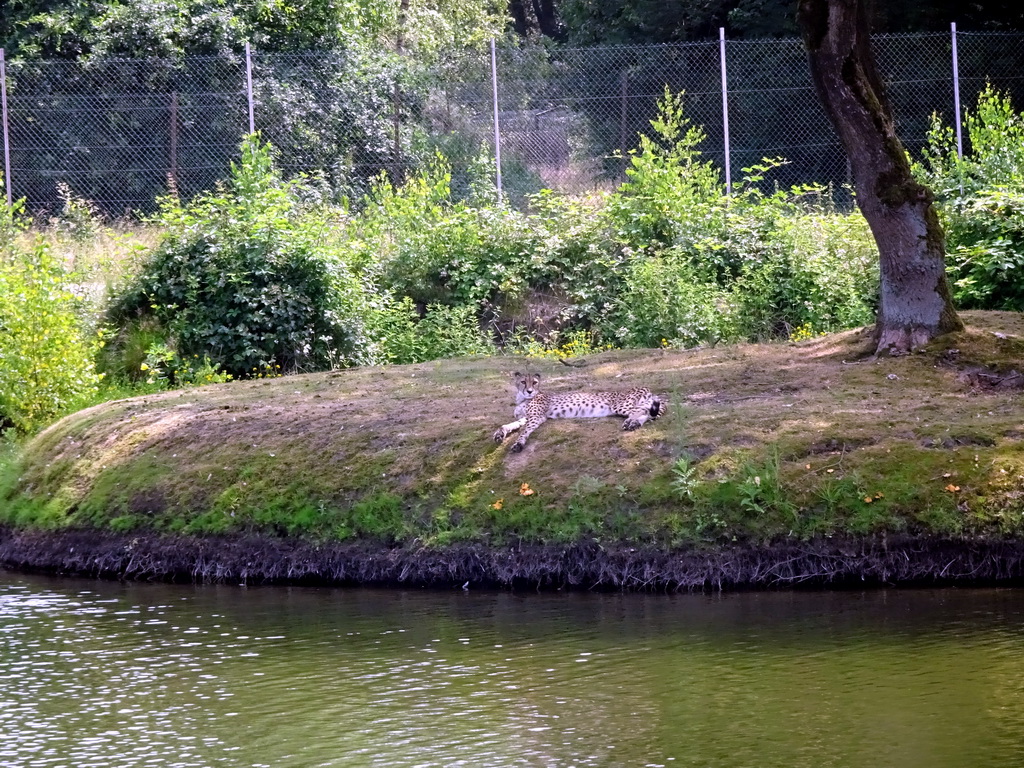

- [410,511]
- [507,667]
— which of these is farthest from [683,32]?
[507,667]

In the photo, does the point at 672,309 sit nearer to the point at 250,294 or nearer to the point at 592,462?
the point at 250,294

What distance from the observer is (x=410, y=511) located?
11.4 metres

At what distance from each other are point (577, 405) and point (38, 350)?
7652mm

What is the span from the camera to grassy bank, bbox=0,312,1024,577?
34.7 ft

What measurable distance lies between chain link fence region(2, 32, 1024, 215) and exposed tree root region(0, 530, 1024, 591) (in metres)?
11.8

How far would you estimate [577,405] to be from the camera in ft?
40.8

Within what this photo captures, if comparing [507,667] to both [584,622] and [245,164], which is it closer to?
[584,622]

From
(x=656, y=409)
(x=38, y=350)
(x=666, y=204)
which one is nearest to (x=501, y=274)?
(x=666, y=204)

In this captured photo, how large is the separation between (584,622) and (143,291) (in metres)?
11.7

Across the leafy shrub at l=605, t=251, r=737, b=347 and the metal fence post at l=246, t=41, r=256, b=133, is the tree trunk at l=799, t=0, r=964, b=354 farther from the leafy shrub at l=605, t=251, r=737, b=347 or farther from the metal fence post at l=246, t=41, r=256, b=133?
the metal fence post at l=246, t=41, r=256, b=133

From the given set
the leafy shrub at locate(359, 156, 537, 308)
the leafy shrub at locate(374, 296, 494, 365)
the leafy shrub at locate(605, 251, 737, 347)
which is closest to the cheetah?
the leafy shrub at locate(605, 251, 737, 347)

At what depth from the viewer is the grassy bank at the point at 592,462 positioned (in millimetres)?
10586

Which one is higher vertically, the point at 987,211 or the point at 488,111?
the point at 488,111

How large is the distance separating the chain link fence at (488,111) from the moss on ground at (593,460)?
8970mm
